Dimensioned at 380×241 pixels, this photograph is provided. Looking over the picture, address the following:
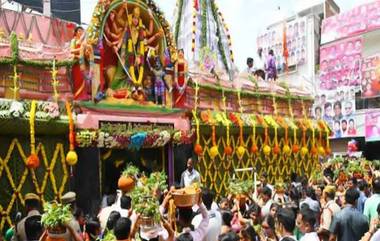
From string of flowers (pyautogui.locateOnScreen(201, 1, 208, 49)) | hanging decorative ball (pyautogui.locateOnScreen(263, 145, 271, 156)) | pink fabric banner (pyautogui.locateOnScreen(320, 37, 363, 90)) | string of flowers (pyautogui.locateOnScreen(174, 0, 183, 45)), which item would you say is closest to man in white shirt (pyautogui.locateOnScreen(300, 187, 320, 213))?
hanging decorative ball (pyautogui.locateOnScreen(263, 145, 271, 156))

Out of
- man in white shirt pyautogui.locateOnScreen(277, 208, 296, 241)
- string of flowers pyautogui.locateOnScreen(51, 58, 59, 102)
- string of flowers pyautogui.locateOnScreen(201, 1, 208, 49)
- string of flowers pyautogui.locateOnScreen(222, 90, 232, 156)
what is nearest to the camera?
man in white shirt pyautogui.locateOnScreen(277, 208, 296, 241)

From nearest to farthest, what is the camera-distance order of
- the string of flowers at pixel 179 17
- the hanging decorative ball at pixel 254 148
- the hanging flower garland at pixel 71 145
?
the hanging flower garland at pixel 71 145 → the hanging decorative ball at pixel 254 148 → the string of flowers at pixel 179 17

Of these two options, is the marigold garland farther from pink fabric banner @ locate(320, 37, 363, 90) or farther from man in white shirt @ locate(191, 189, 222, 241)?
pink fabric banner @ locate(320, 37, 363, 90)

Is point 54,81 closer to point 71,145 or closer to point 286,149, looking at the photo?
point 71,145

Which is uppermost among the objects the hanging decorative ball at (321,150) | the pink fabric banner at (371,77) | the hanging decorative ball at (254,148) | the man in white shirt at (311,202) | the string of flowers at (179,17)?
the string of flowers at (179,17)

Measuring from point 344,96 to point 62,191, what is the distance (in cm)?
2025

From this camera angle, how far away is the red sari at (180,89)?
1286 centimetres

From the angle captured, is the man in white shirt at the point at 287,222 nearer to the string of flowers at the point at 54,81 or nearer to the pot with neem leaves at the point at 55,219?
the pot with neem leaves at the point at 55,219

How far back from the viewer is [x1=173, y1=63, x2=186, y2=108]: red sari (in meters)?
12.9

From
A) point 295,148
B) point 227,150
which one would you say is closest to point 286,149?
point 295,148

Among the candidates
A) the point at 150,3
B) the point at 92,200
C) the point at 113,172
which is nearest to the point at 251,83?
the point at 150,3

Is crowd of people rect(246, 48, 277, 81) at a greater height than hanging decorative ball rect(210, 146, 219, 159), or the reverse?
crowd of people rect(246, 48, 277, 81)

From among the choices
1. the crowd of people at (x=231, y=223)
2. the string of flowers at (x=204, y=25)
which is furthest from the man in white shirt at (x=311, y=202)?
the string of flowers at (x=204, y=25)

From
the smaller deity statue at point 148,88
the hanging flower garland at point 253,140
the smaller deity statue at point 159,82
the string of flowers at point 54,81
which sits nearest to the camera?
the string of flowers at point 54,81
